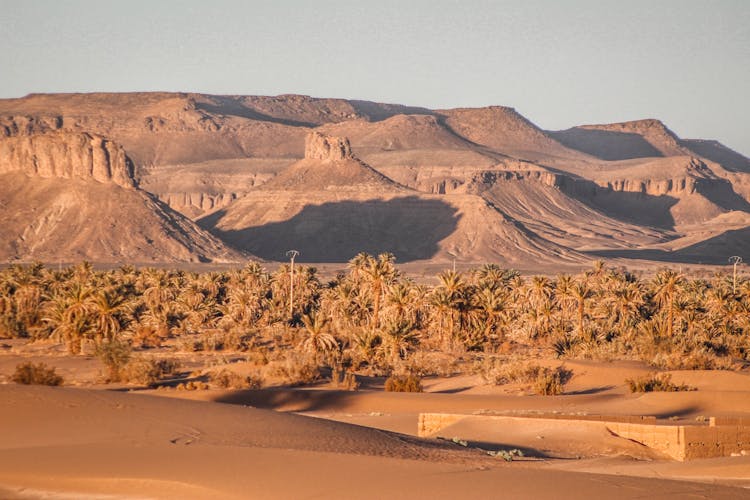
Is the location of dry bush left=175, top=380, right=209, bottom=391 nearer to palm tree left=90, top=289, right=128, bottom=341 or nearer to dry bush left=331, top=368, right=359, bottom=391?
dry bush left=331, top=368, right=359, bottom=391

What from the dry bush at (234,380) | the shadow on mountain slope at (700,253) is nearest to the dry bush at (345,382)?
the dry bush at (234,380)

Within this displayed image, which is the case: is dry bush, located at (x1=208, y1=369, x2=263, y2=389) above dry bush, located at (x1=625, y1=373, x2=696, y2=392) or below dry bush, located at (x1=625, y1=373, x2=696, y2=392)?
below

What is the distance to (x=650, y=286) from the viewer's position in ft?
232

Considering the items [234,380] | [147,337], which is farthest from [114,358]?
[147,337]

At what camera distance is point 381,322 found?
5800cm

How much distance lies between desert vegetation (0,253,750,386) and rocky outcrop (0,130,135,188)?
285 feet

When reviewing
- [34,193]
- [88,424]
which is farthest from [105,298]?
[34,193]

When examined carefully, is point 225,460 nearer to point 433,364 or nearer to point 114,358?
point 114,358

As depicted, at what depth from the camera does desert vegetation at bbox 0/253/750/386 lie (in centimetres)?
4783

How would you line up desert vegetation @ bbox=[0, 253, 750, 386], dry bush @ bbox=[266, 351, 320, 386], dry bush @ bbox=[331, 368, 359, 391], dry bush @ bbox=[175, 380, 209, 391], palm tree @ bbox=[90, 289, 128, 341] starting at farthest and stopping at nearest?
palm tree @ bbox=[90, 289, 128, 341], desert vegetation @ bbox=[0, 253, 750, 386], dry bush @ bbox=[266, 351, 320, 386], dry bush @ bbox=[331, 368, 359, 391], dry bush @ bbox=[175, 380, 209, 391]

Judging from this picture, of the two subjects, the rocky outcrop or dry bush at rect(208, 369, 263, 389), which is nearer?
dry bush at rect(208, 369, 263, 389)

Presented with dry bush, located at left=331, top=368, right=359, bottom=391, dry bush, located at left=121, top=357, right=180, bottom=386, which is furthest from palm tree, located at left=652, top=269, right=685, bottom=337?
dry bush, located at left=121, top=357, right=180, bottom=386

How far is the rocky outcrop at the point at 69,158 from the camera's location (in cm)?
16275

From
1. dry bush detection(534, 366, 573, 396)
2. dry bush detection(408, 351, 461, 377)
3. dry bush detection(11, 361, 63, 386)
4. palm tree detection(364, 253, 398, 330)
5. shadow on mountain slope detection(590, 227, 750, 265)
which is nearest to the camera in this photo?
dry bush detection(11, 361, 63, 386)
